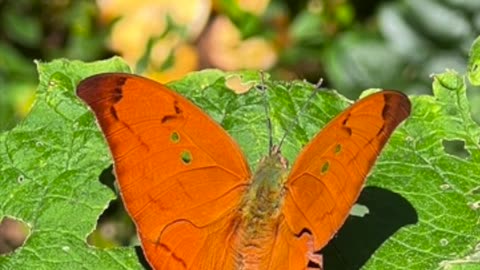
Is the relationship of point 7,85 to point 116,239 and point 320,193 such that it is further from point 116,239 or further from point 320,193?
point 320,193

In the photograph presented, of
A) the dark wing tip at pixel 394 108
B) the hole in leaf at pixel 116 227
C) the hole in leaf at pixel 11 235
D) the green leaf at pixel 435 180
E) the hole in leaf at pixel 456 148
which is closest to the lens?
the dark wing tip at pixel 394 108

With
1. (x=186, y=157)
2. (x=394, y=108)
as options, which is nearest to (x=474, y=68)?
(x=394, y=108)

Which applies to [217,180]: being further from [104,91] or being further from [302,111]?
[302,111]

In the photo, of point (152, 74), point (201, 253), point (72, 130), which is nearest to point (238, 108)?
point (72, 130)

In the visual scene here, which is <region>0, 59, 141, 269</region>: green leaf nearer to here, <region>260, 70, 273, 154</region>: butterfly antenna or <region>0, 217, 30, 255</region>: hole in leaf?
<region>260, 70, 273, 154</region>: butterfly antenna

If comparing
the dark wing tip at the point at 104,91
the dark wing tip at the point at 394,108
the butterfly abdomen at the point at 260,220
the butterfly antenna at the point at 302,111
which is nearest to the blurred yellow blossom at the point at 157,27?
the butterfly antenna at the point at 302,111

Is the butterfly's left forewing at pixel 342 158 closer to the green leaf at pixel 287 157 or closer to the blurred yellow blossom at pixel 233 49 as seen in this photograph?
the green leaf at pixel 287 157

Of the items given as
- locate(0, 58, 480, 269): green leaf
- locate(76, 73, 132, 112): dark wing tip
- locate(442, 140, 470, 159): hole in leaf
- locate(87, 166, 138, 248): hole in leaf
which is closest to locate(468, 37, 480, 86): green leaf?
locate(0, 58, 480, 269): green leaf
